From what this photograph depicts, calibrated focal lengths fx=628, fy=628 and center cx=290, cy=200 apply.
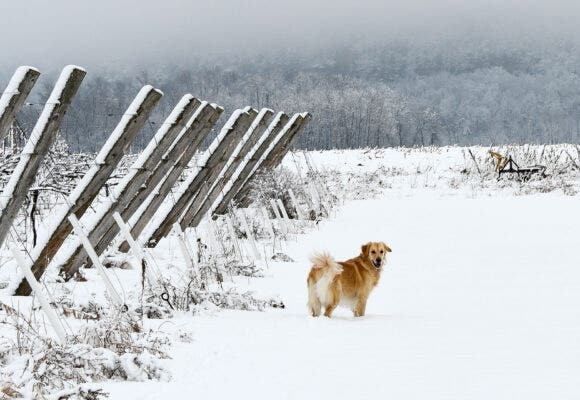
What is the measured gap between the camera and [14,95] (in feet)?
13.3

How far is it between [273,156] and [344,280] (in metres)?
8.33

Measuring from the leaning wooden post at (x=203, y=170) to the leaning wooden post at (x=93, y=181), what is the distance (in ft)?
7.85

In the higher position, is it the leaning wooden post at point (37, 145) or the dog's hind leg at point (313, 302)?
the leaning wooden post at point (37, 145)

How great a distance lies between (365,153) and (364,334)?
29830 millimetres

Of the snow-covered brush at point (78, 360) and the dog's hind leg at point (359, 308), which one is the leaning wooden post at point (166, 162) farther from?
the snow-covered brush at point (78, 360)

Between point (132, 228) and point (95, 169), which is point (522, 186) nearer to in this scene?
point (132, 228)

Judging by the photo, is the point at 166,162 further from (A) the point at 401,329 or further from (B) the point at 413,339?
(B) the point at 413,339

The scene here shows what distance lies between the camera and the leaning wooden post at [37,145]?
418 cm

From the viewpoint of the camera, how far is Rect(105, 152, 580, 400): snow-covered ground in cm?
290

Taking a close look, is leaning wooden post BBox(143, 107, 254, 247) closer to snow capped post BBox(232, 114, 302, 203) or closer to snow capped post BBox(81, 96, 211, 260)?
snow capped post BBox(81, 96, 211, 260)

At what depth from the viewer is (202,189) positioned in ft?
29.5

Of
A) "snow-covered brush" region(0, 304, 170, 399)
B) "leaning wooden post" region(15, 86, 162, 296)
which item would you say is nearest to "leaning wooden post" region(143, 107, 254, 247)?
"leaning wooden post" region(15, 86, 162, 296)

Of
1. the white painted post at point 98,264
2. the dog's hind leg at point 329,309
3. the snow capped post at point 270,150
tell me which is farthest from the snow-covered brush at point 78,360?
the snow capped post at point 270,150

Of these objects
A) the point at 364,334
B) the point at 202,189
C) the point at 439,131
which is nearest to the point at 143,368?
the point at 364,334
